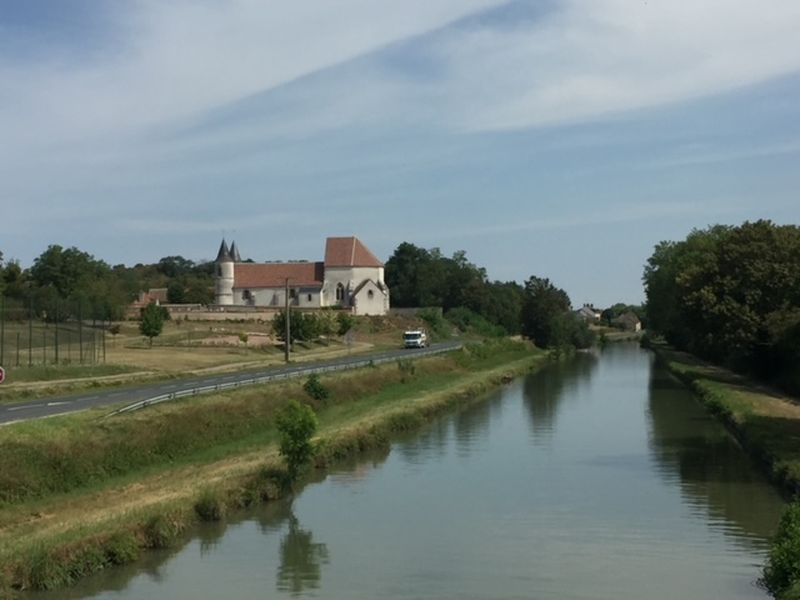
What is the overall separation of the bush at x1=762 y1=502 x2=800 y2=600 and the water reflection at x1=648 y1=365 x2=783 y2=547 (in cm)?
487

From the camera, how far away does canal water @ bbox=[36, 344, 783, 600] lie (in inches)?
780

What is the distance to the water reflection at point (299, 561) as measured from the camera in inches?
794

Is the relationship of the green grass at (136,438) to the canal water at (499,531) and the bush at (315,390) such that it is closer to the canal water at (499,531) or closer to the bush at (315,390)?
the bush at (315,390)

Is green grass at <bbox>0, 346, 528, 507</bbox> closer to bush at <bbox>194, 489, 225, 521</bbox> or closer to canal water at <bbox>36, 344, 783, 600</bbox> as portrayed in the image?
bush at <bbox>194, 489, 225, 521</bbox>

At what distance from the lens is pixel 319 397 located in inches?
1853

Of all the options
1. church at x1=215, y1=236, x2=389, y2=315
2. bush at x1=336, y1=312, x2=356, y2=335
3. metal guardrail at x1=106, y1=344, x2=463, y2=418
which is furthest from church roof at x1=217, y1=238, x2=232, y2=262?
metal guardrail at x1=106, y1=344, x2=463, y2=418

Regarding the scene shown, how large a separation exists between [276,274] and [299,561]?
11230 cm

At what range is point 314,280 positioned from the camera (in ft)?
431

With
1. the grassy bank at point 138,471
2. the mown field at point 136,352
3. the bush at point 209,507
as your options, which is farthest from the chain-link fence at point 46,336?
the bush at point 209,507

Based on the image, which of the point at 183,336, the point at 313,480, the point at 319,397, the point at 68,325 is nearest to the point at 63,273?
the point at 183,336

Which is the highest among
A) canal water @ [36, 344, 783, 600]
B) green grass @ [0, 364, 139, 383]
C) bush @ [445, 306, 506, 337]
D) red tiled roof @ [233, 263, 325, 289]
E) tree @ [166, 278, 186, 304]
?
red tiled roof @ [233, 263, 325, 289]

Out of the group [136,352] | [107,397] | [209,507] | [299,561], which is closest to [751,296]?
[107,397]

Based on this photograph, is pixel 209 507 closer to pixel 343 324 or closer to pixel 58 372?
pixel 58 372

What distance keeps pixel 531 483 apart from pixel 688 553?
9428 millimetres
